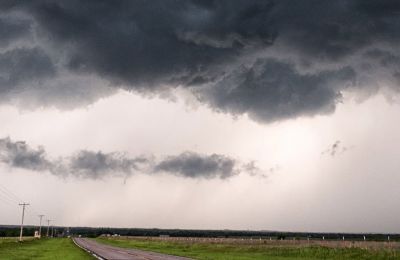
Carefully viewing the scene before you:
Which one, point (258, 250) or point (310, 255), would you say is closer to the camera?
point (310, 255)

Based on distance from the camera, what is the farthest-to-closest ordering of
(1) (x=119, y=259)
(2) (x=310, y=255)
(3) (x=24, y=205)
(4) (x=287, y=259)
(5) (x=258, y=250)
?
1. (3) (x=24, y=205)
2. (5) (x=258, y=250)
3. (2) (x=310, y=255)
4. (4) (x=287, y=259)
5. (1) (x=119, y=259)

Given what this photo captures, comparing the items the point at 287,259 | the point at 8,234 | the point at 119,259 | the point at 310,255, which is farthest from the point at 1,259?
the point at 8,234

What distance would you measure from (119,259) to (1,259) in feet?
35.6

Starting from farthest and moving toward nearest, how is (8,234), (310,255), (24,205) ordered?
(8,234), (24,205), (310,255)

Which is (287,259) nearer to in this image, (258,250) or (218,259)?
(218,259)

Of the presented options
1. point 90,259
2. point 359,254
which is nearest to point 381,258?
point 359,254

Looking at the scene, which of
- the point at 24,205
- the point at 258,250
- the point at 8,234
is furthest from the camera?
the point at 8,234

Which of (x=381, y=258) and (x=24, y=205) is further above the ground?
(x=24, y=205)

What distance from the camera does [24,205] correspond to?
13875 centimetres

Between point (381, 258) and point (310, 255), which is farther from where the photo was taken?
point (310, 255)

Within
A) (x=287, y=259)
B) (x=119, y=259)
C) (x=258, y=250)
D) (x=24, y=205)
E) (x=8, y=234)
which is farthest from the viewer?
(x=8, y=234)

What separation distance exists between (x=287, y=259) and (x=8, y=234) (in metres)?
167

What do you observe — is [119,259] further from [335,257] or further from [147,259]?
[335,257]

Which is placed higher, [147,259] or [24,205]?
[24,205]
